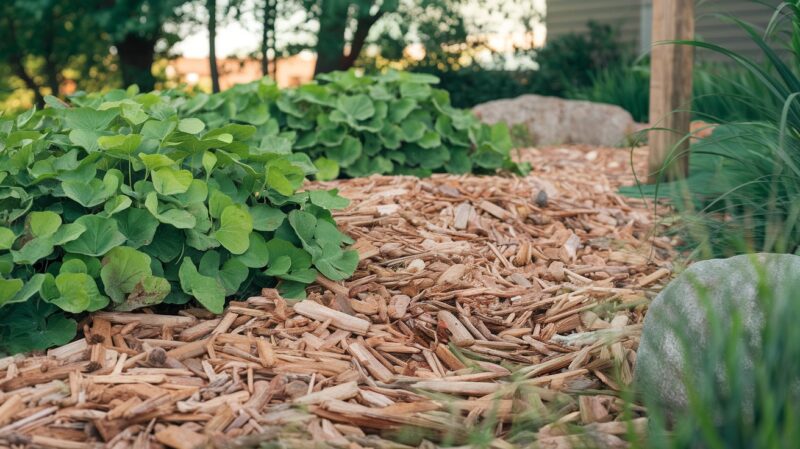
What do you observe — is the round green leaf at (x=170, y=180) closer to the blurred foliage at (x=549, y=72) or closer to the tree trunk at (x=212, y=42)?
the tree trunk at (x=212, y=42)

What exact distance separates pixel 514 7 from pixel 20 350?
10310 millimetres

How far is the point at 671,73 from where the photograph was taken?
14.8ft

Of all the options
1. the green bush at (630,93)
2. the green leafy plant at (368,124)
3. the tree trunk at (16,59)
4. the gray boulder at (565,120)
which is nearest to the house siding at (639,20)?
the green bush at (630,93)

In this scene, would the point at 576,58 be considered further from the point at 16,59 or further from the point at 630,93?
the point at 16,59

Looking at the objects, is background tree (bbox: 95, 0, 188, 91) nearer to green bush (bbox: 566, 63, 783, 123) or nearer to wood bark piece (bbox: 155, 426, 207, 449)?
green bush (bbox: 566, 63, 783, 123)

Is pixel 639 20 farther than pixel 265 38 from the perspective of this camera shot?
Yes

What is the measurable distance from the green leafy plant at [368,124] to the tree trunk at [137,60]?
254 inches

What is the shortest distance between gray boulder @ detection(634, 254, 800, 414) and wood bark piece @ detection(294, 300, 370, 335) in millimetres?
829

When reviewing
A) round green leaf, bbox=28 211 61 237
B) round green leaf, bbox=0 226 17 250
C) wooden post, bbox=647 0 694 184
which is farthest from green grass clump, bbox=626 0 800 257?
round green leaf, bbox=0 226 17 250

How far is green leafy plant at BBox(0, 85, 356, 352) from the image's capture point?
2412 mm

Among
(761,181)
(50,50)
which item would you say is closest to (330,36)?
(50,50)

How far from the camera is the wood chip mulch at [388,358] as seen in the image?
77.7 inches

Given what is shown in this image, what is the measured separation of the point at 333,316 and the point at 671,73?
2757 millimetres

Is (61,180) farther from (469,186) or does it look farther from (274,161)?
(469,186)
